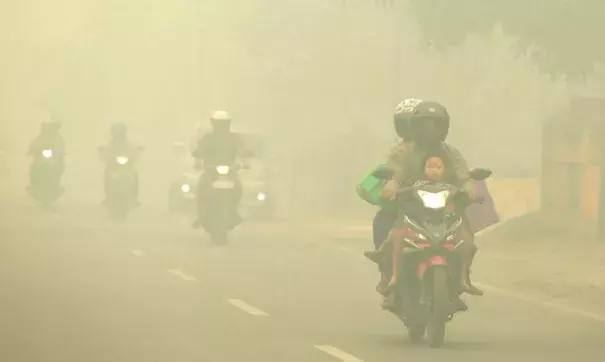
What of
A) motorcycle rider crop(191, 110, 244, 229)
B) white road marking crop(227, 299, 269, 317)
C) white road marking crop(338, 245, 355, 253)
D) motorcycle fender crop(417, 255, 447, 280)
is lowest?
white road marking crop(338, 245, 355, 253)

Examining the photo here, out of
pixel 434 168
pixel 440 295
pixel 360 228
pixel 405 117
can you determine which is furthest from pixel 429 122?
pixel 360 228

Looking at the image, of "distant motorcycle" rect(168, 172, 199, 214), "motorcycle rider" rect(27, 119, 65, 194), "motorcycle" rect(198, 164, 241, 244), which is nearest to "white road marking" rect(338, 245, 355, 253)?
"motorcycle" rect(198, 164, 241, 244)

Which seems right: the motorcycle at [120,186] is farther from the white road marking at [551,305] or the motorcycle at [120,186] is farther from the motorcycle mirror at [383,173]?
the motorcycle mirror at [383,173]

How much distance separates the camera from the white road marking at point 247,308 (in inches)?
576

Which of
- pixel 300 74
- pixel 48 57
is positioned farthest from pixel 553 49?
pixel 48 57

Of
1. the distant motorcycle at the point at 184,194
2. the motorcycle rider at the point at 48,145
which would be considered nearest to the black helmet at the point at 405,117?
the distant motorcycle at the point at 184,194

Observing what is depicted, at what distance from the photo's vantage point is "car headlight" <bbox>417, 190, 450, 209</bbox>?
12.0m

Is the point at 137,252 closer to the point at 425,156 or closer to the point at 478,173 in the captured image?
the point at 425,156

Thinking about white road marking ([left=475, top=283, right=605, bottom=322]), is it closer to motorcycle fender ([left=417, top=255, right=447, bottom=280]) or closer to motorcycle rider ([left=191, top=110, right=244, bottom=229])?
motorcycle fender ([left=417, top=255, right=447, bottom=280])

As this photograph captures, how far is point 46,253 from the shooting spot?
68.4ft

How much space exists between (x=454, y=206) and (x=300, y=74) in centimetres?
2789

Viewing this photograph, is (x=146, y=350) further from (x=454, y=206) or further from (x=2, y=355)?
(x=454, y=206)

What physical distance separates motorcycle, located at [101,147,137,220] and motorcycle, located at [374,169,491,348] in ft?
54.8

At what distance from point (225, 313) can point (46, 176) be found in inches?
688
